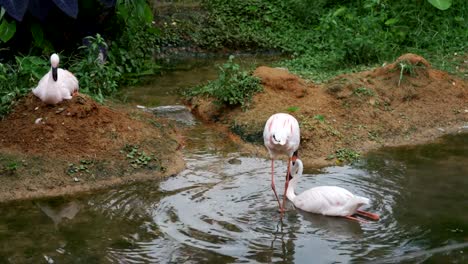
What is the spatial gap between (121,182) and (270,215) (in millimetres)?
1378

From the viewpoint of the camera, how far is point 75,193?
6117mm

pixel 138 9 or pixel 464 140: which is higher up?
pixel 138 9

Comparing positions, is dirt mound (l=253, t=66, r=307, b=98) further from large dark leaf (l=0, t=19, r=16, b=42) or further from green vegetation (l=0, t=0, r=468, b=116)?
→ large dark leaf (l=0, t=19, r=16, b=42)

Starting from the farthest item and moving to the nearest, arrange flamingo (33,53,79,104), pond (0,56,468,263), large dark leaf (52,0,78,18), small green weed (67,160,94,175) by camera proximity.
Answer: large dark leaf (52,0,78,18) < flamingo (33,53,79,104) < small green weed (67,160,94,175) < pond (0,56,468,263)

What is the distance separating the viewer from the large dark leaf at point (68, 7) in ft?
26.0

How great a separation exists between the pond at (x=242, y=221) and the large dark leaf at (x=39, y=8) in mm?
2584

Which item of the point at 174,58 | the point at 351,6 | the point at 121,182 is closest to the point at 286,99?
the point at 121,182

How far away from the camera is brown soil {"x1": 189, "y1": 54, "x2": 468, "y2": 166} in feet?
24.3

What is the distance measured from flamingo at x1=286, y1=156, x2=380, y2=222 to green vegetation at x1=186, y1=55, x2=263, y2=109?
2.31 m

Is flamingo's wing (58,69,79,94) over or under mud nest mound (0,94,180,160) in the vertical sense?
over

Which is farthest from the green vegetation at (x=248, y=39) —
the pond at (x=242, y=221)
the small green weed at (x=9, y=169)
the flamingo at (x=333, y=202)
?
the flamingo at (x=333, y=202)

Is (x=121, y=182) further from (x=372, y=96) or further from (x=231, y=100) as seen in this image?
(x=372, y=96)

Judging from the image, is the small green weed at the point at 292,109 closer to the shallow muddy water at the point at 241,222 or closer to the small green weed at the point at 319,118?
the small green weed at the point at 319,118

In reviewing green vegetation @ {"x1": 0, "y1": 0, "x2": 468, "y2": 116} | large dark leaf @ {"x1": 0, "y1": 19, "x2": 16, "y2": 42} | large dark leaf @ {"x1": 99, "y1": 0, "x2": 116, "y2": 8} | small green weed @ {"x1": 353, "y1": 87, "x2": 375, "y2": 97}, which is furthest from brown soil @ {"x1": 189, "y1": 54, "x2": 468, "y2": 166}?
large dark leaf @ {"x1": 0, "y1": 19, "x2": 16, "y2": 42}
